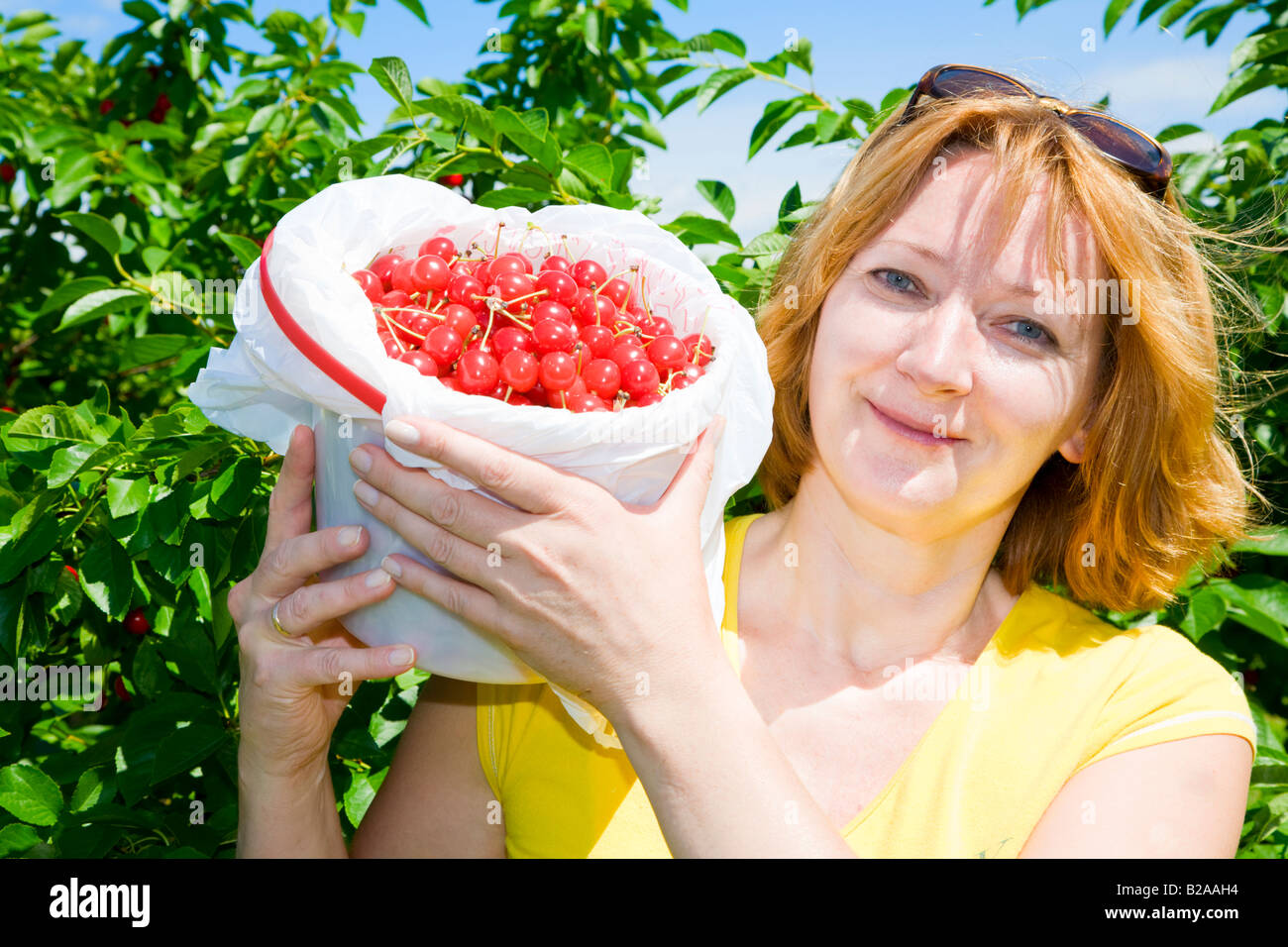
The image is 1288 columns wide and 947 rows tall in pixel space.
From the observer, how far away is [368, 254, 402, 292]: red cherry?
1209 mm

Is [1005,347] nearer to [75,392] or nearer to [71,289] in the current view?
[71,289]

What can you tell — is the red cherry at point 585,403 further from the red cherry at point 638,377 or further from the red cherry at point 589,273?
the red cherry at point 589,273

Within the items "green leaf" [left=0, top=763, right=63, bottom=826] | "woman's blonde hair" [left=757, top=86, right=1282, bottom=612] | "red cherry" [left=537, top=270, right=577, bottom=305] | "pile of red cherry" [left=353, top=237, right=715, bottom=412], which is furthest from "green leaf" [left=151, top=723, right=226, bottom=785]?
"woman's blonde hair" [left=757, top=86, right=1282, bottom=612]

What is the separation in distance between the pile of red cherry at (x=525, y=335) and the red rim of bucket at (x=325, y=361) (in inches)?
2.8

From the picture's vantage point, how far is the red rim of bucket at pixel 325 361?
1.00 meters

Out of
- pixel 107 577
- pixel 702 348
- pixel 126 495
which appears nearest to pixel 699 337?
pixel 702 348

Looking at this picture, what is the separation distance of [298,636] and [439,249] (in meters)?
0.50

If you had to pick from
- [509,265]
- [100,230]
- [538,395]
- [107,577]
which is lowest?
[107,577]

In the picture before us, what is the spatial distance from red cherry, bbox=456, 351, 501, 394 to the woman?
0.11 metres

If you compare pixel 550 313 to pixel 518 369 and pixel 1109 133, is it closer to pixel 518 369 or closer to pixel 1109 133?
pixel 518 369

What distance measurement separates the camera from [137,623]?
1786 mm
